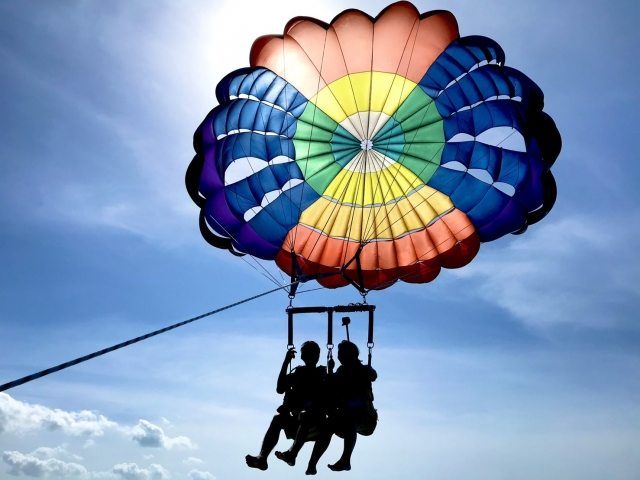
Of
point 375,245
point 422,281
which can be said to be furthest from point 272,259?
point 422,281

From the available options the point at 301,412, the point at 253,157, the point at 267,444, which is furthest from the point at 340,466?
the point at 253,157

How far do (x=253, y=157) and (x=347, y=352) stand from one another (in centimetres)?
319

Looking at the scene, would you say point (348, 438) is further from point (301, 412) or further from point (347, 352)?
point (347, 352)

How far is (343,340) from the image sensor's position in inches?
312

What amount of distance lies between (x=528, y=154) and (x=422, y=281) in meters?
2.57

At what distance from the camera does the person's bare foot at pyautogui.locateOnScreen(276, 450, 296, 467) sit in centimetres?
666

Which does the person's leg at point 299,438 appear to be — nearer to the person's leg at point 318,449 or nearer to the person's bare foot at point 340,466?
the person's leg at point 318,449

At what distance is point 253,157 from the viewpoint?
30.0ft

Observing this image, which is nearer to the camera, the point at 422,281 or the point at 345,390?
the point at 345,390

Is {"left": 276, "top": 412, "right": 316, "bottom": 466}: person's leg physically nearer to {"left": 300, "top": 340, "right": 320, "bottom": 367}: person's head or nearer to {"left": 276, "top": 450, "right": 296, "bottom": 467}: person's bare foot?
{"left": 276, "top": 450, "right": 296, "bottom": 467}: person's bare foot

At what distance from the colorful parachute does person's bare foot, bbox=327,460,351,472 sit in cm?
248

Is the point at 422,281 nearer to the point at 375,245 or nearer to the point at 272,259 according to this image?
the point at 375,245

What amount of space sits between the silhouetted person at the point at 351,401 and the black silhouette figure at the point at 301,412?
15 cm

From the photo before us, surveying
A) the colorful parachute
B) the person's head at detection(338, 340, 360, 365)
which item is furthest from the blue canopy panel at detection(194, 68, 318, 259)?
the person's head at detection(338, 340, 360, 365)
